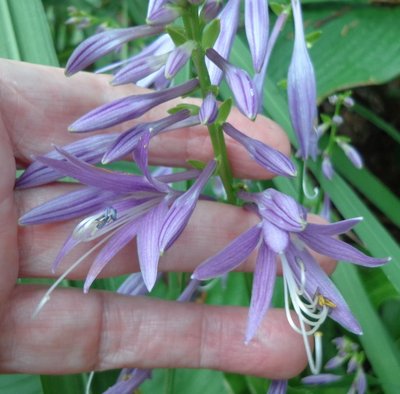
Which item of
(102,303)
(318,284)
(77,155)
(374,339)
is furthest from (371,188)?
(77,155)

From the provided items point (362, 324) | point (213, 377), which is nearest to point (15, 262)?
point (213, 377)

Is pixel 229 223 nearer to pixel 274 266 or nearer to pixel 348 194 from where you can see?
pixel 274 266

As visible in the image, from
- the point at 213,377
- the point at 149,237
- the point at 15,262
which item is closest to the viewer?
the point at 149,237

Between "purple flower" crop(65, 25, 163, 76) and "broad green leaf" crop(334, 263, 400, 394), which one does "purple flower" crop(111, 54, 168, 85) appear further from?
"broad green leaf" crop(334, 263, 400, 394)

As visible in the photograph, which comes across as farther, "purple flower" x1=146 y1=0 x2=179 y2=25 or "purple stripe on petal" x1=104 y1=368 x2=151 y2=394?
"purple stripe on petal" x1=104 y1=368 x2=151 y2=394

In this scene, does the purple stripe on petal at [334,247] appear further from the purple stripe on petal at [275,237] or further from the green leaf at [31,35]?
the green leaf at [31,35]

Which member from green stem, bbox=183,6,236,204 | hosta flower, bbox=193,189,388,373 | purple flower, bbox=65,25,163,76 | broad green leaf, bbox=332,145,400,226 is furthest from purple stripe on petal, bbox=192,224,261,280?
broad green leaf, bbox=332,145,400,226

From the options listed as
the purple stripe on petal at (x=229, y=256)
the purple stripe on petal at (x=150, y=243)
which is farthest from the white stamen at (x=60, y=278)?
the purple stripe on petal at (x=229, y=256)
